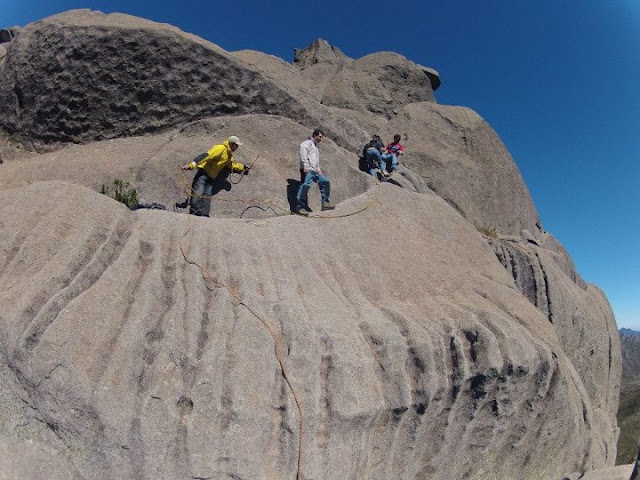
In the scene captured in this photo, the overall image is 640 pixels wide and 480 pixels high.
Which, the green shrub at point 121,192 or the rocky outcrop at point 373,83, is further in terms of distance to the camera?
the rocky outcrop at point 373,83

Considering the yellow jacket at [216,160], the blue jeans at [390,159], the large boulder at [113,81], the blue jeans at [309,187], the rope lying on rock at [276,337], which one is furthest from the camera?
the blue jeans at [390,159]

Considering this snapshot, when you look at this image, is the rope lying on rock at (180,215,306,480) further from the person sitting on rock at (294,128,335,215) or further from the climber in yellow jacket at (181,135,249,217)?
the person sitting on rock at (294,128,335,215)

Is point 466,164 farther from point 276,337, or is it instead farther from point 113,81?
point 276,337

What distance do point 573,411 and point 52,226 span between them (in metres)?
8.68

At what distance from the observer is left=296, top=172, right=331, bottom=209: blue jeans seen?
1008 centimetres

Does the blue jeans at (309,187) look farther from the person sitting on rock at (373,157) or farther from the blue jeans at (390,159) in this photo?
the blue jeans at (390,159)

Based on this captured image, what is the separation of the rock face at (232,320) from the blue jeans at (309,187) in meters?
0.62

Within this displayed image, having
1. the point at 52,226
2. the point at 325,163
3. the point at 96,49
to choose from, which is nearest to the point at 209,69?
the point at 96,49

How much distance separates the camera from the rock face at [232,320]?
198 inches

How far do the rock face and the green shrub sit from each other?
29 cm

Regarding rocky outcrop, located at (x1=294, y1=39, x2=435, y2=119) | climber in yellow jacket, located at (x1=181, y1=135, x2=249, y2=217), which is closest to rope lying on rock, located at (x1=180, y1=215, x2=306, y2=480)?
climber in yellow jacket, located at (x1=181, y1=135, x2=249, y2=217)

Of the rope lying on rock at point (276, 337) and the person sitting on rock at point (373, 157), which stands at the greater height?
the person sitting on rock at point (373, 157)

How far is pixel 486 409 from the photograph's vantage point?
6996mm

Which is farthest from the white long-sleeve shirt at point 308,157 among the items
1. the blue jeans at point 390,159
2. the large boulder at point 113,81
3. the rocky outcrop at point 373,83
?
the rocky outcrop at point 373,83
